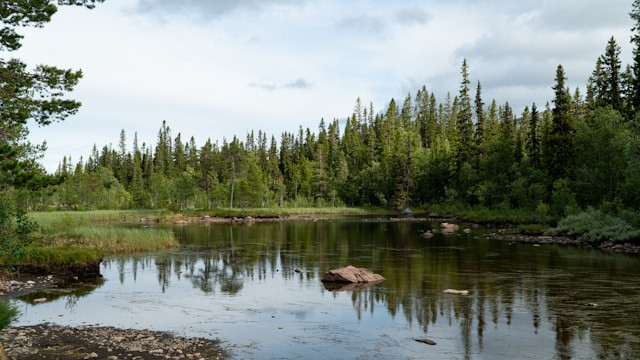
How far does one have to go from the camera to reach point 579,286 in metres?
27.5

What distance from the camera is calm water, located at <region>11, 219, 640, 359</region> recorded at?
56.5 feet

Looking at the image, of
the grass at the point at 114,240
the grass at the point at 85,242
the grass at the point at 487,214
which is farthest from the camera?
the grass at the point at 487,214

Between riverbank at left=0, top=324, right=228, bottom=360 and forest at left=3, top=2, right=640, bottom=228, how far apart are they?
525 cm

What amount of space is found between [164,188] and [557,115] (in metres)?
92.2

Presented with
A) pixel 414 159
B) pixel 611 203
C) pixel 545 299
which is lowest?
pixel 545 299

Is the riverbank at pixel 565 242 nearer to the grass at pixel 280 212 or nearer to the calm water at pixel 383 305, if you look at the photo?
the calm water at pixel 383 305

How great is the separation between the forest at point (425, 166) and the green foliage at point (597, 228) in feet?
6.31

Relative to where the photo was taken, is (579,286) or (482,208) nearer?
(579,286)

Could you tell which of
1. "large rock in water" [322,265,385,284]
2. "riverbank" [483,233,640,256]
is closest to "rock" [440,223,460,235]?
"riverbank" [483,233,640,256]

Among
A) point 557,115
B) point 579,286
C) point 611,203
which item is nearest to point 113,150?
point 557,115

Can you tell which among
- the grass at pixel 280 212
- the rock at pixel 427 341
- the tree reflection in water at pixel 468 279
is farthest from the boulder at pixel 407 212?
the rock at pixel 427 341

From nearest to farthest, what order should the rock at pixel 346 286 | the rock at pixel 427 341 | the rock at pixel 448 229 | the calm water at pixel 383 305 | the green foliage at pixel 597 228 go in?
the calm water at pixel 383 305, the rock at pixel 427 341, the rock at pixel 346 286, the green foliage at pixel 597 228, the rock at pixel 448 229

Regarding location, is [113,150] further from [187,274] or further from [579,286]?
[579,286]

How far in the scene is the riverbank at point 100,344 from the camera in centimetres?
1528
